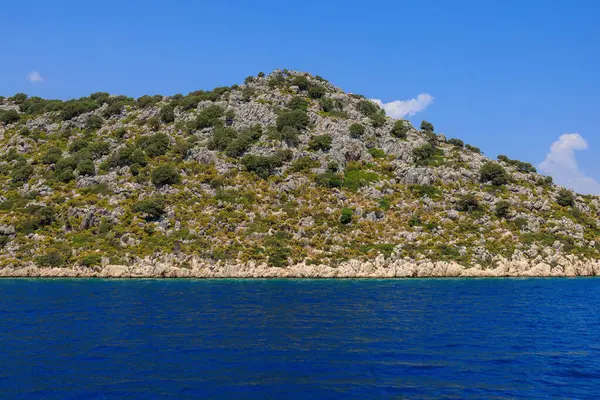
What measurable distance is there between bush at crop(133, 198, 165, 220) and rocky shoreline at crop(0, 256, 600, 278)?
49.2ft

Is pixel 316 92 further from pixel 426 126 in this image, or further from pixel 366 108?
pixel 426 126

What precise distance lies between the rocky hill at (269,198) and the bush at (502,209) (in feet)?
1.11

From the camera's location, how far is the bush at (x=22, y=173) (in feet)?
360

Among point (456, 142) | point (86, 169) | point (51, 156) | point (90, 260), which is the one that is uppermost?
point (456, 142)

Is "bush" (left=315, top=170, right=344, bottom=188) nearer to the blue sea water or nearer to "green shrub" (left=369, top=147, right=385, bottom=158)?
"green shrub" (left=369, top=147, right=385, bottom=158)

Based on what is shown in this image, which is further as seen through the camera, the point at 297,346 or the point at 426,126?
the point at 426,126

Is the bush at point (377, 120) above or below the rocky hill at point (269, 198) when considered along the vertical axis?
above

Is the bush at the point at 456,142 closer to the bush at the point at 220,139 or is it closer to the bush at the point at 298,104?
the bush at the point at 298,104

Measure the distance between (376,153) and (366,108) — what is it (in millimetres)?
26400

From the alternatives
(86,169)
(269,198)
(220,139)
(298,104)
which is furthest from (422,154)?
(86,169)

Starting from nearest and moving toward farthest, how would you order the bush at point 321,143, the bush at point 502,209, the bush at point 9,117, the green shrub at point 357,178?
the bush at point 502,209 < the green shrub at point 357,178 < the bush at point 321,143 < the bush at point 9,117

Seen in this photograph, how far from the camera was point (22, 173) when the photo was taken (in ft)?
364

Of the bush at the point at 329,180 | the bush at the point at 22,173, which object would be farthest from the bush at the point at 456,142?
the bush at the point at 22,173

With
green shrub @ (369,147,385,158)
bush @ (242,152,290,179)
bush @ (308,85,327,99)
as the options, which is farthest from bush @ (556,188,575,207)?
bush @ (308,85,327,99)
